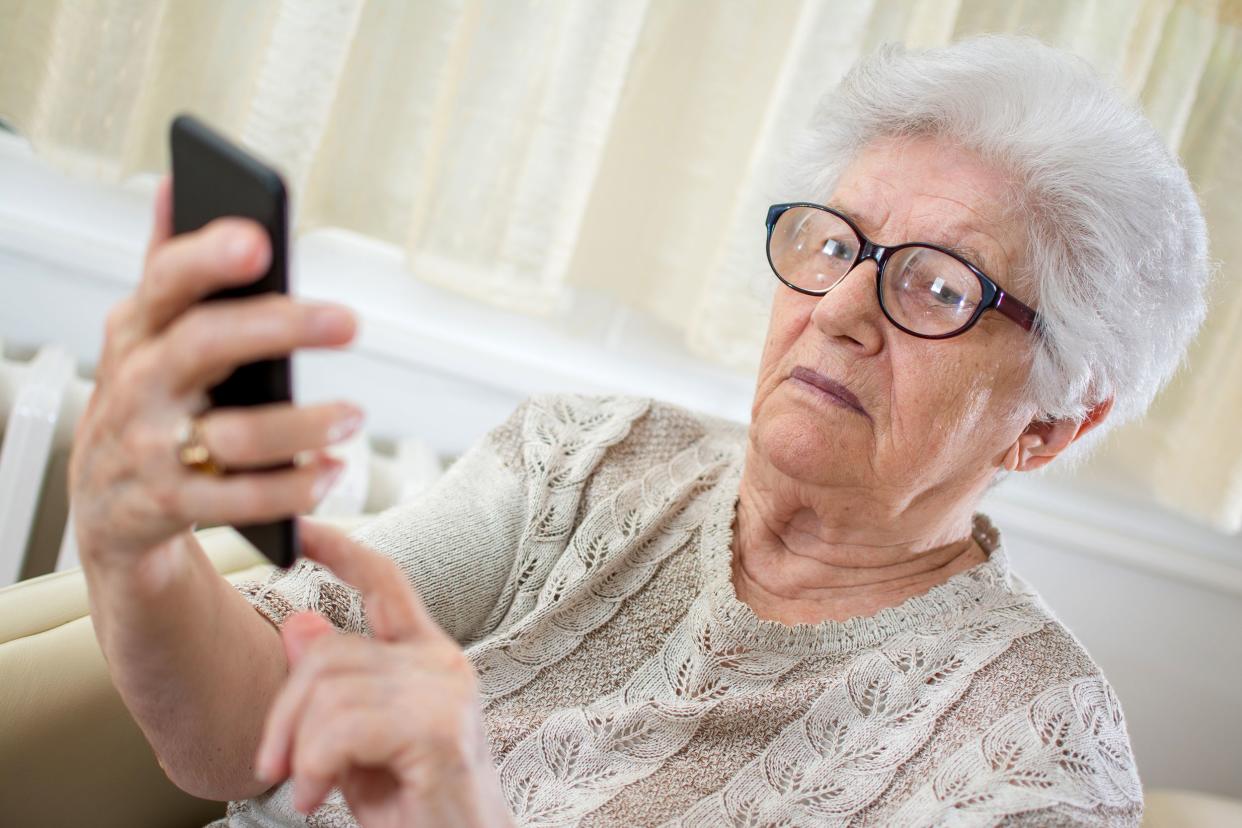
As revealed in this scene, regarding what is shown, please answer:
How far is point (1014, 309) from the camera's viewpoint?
1.14 meters

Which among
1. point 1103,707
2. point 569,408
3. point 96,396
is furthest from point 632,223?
point 96,396

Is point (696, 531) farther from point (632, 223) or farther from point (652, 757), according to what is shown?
point (632, 223)

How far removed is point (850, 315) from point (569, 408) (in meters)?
0.40

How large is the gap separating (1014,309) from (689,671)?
514 mm

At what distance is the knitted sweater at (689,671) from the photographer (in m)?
1.06

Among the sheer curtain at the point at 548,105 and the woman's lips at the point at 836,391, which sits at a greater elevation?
the sheer curtain at the point at 548,105

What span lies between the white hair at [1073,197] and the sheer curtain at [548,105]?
47 cm

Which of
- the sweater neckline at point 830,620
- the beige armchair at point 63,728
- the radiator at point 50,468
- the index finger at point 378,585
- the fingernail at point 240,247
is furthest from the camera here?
the radiator at point 50,468

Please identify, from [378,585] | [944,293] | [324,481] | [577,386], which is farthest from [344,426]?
[577,386]

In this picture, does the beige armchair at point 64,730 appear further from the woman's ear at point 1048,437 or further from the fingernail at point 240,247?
the woman's ear at point 1048,437

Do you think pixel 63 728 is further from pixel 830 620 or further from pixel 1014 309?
pixel 1014 309

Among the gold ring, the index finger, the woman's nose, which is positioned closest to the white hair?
the woman's nose

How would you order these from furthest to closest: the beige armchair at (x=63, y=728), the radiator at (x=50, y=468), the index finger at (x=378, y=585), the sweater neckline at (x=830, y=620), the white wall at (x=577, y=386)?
the white wall at (x=577, y=386)
the radiator at (x=50, y=468)
the sweater neckline at (x=830, y=620)
the beige armchair at (x=63, y=728)
the index finger at (x=378, y=585)

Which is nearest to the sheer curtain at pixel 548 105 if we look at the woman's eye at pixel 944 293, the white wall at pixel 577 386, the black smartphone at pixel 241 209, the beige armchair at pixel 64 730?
the white wall at pixel 577 386
